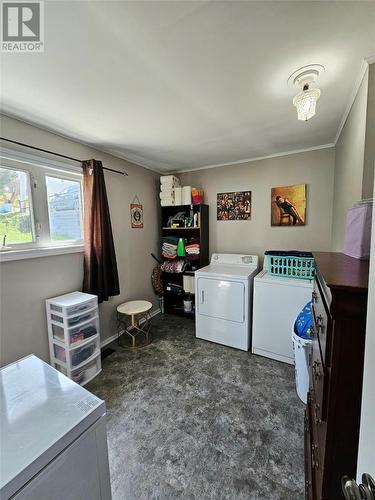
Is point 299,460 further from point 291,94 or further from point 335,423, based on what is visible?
point 291,94

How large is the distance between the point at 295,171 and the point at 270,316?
6.20 ft

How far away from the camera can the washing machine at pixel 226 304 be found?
8.12 ft

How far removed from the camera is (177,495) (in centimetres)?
117

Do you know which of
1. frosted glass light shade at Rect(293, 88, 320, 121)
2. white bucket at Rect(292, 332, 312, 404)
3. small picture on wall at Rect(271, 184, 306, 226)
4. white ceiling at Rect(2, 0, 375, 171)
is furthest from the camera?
small picture on wall at Rect(271, 184, 306, 226)

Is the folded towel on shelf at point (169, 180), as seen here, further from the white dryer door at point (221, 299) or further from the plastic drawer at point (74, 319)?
the plastic drawer at point (74, 319)

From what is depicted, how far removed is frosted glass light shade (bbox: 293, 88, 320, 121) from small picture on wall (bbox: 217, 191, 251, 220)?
168 cm

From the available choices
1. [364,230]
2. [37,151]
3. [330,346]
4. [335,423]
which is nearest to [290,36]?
[364,230]

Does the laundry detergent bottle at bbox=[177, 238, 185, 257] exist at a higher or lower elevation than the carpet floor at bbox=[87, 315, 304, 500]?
higher

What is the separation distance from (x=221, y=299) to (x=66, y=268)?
1.79m

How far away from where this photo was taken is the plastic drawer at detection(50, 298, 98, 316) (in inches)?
75.3

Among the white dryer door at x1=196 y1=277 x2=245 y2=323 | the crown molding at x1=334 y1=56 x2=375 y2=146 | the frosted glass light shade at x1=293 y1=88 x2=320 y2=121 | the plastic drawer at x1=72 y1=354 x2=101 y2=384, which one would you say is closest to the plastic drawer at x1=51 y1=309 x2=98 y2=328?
the plastic drawer at x1=72 y1=354 x2=101 y2=384

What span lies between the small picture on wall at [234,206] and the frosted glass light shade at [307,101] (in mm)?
1682

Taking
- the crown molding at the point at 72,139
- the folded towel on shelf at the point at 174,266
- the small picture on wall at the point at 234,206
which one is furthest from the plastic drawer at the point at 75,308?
the small picture on wall at the point at 234,206

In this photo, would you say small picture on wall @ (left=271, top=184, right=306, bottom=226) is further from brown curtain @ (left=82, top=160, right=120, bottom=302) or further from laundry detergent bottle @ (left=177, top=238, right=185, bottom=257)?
brown curtain @ (left=82, top=160, right=120, bottom=302)
